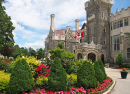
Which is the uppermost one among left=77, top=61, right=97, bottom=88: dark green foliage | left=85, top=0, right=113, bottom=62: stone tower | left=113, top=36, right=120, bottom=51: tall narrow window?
left=85, top=0, right=113, bottom=62: stone tower

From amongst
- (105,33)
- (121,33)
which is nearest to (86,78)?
(121,33)

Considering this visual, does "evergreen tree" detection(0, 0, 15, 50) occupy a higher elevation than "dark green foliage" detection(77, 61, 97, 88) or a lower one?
higher

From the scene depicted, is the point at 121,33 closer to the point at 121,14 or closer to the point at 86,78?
the point at 121,14

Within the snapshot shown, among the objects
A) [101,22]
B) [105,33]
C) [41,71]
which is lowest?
[41,71]

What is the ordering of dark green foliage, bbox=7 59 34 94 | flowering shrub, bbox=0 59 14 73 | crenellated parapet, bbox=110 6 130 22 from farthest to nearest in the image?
crenellated parapet, bbox=110 6 130 22
flowering shrub, bbox=0 59 14 73
dark green foliage, bbox=7 59 34 94

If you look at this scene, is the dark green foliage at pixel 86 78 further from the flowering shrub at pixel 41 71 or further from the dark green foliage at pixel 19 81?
the dark green foliage at pixel 19 81

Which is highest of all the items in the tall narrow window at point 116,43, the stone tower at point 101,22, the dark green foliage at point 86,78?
the stone tower at point 101,22

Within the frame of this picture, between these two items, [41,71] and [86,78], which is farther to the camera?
[41,71]

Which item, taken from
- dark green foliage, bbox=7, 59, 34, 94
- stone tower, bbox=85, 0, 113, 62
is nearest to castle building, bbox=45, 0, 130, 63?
stone tower, bbox=85, 0, 113, 62

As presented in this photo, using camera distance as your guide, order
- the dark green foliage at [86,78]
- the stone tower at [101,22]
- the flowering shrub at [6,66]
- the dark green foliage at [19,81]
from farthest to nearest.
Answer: the stone tower at [101,22], the flowering shrub at [6,66], the dark green foliage at [86,78], the dark green foliage at [19,81]

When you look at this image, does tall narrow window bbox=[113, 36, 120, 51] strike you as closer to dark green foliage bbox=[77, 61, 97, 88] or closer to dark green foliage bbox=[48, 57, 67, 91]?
dark green foliage bbox=[77, 61, 97, 88]

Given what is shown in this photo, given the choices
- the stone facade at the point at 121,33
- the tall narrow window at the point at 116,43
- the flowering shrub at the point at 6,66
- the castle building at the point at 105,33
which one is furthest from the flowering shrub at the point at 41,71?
the tall narrow window at the point at 116,43

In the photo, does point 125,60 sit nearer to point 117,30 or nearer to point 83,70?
point 117,30

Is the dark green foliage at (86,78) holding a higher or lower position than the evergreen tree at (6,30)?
lower
